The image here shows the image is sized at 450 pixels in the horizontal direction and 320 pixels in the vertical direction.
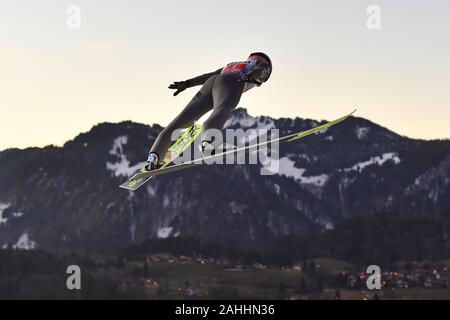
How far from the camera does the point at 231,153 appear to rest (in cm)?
2511

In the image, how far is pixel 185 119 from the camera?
25875 mm

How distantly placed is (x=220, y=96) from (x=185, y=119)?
4.01 ft

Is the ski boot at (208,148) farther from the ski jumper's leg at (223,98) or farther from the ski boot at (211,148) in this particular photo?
the ski jumper's leg at (223,98)

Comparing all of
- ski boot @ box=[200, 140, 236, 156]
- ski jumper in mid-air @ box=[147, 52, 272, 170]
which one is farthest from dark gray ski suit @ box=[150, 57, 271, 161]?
ski boot @ box=[200, 140, 236, 156]

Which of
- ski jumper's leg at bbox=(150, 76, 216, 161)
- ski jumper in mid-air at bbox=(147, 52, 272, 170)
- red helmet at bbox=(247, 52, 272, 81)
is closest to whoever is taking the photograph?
ski jumper in mid-air at bbox=(147, 52, 272, 170)

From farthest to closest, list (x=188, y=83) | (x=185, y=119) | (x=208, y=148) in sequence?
(x=188, y=83) < (x=185, y=119) < (x=208, y=148)

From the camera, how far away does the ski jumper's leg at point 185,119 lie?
84.7 ft

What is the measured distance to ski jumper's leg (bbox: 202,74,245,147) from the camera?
25.1 m

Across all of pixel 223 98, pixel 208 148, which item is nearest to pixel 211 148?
pixel 208 148

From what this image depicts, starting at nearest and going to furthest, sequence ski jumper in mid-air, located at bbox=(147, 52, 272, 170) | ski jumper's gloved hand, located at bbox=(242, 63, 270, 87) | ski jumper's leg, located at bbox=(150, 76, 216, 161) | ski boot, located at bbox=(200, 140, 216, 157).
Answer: ski boot, located at bbox=(200, 140, 216, 157) < ski jumper in mid-air, located at bbox=(147, 52, 272, 170) < ski jumper's gloved hand, located at bbox=(242, 63, 270, 87) < ski jumper's leg, located at bbox=(150, 76, 216, 161)

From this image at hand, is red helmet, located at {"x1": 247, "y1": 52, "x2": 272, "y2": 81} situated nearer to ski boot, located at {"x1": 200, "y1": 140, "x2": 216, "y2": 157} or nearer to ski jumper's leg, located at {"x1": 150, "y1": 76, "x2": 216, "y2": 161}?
ski jumper's leg, located at {"x1": 150, "y1": 76, "x2": 216, "y2": 161}

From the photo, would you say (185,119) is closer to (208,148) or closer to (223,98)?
(223,98)
